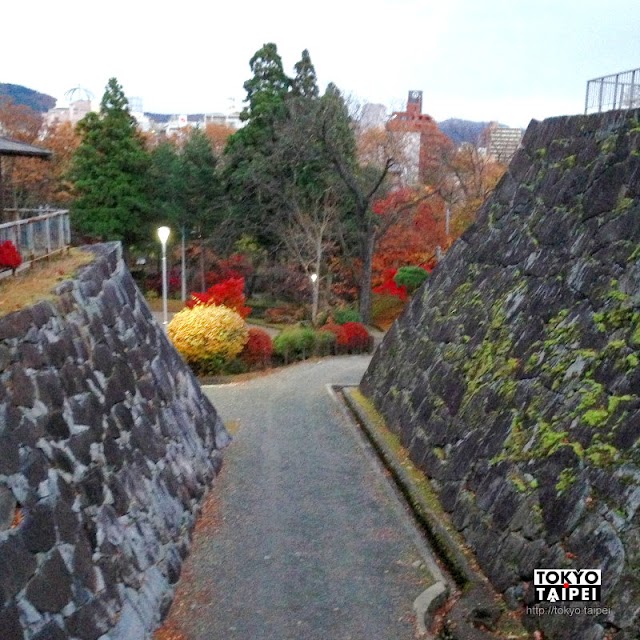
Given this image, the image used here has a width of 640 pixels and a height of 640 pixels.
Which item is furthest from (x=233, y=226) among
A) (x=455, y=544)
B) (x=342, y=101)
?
(x=455, y=544)

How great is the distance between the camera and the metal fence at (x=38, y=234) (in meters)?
10.0

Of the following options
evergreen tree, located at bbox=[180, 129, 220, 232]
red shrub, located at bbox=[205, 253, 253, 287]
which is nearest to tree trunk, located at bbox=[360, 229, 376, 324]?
red shrub, located at bbox=[205, 253, 253, 287]

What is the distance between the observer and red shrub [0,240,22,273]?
29.3ft

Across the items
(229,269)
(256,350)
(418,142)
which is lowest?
(256,350)

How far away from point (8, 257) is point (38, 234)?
2.21 meters

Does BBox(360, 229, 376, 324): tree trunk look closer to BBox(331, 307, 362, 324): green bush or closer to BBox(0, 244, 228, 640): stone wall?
BBox(331, 307, 362, 324): green bush

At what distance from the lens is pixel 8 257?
895 cm

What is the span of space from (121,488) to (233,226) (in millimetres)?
27976

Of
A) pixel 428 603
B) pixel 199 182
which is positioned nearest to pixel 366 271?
pixel 199 182

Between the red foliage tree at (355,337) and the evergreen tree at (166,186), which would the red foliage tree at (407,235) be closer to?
the red foliage tree at (355,337)

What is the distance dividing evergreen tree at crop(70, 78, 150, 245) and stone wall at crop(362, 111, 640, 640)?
85.0 ft

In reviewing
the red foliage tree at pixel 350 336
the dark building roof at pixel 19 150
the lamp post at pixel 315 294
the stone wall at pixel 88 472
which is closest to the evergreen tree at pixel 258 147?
the lamp post at pixel 315 294

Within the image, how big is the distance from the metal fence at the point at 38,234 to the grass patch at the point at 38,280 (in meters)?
0.23

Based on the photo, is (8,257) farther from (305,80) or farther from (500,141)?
(500,141)
